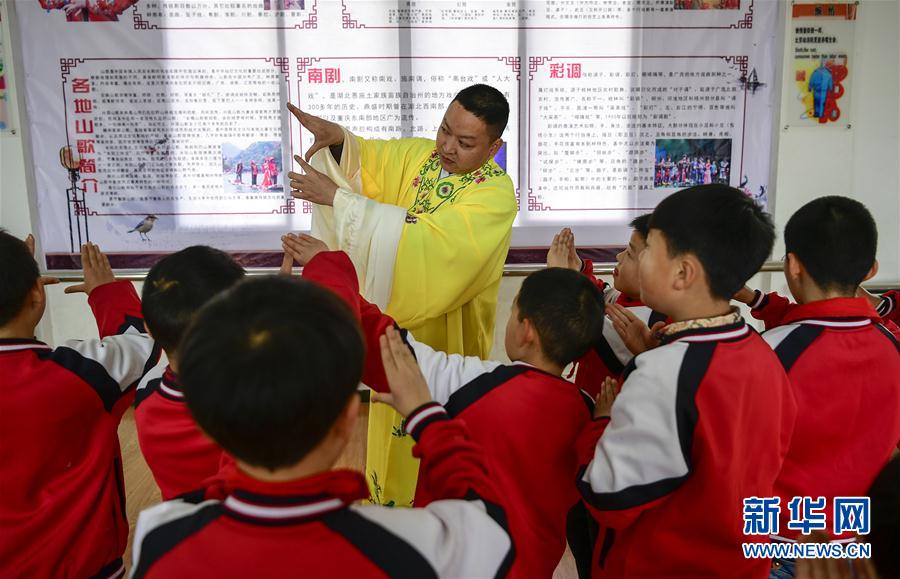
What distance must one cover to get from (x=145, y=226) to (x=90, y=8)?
1.04 meters

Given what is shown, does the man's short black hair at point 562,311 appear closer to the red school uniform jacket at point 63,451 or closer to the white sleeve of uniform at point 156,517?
the white sleeve of uniform at point 156,517

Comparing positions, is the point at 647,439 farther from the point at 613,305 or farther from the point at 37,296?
the point at 37,296

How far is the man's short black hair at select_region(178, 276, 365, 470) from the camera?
0.62 m

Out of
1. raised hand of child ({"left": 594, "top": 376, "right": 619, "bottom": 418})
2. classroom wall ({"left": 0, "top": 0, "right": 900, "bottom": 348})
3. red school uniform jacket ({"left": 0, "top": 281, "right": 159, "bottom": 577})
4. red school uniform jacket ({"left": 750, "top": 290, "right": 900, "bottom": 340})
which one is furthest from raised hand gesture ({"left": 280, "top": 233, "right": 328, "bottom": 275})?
classroom wall ({"left": 0, "top": 0, "right": 900, "bottom": 348})

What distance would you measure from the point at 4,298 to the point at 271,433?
892mm

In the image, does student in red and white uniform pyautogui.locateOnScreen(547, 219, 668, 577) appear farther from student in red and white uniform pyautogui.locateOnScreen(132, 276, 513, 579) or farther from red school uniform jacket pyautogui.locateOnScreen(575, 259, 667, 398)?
student in red and white uniform pyautogui.locateOnScreen(132, 276, 513, 579)

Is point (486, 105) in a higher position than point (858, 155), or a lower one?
higher

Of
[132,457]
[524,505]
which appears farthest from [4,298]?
[132,457]

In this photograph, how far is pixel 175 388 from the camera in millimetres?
1087

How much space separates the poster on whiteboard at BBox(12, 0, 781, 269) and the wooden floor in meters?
0.91

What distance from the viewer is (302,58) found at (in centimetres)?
316

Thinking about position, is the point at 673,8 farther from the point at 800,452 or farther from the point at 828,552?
the point at 828,552

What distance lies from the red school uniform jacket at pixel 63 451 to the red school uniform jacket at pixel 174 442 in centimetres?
23

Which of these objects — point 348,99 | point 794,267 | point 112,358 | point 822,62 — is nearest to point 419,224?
point 112,358
